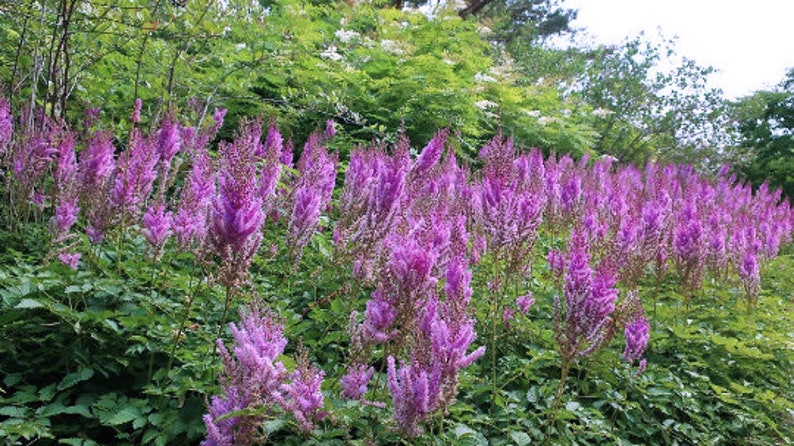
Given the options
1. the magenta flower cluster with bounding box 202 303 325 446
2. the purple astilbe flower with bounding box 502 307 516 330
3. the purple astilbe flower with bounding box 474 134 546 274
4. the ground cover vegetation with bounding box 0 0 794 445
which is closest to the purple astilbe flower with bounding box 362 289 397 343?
the ground cover vegetation with bounding box 0 0 794 445

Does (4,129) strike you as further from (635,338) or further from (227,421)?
(635,338)

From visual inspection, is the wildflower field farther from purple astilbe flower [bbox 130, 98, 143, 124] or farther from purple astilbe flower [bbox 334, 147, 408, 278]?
purple astilbe flower [bbox 130, 98, 143, 124]

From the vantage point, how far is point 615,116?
16.9 meters

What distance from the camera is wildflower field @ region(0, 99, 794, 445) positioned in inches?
76.8

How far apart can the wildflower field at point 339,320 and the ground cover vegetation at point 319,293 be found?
2cm

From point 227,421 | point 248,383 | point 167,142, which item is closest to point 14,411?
point 227,421

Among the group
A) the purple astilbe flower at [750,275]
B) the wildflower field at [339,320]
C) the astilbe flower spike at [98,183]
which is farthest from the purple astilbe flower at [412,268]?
the purple astilbe flower at [750,275]

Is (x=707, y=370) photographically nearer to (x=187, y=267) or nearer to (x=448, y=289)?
(x=448, y=289)

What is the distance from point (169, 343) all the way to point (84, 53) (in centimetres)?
345

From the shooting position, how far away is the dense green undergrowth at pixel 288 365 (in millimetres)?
2260

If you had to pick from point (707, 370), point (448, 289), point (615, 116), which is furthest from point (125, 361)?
point (615, 116)

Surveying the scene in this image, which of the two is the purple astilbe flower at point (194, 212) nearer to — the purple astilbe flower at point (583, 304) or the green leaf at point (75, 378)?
the green leaf at point (75, 378)

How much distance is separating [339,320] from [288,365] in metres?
0.88

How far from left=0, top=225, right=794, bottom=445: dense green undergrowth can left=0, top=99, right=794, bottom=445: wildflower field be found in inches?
0.7
